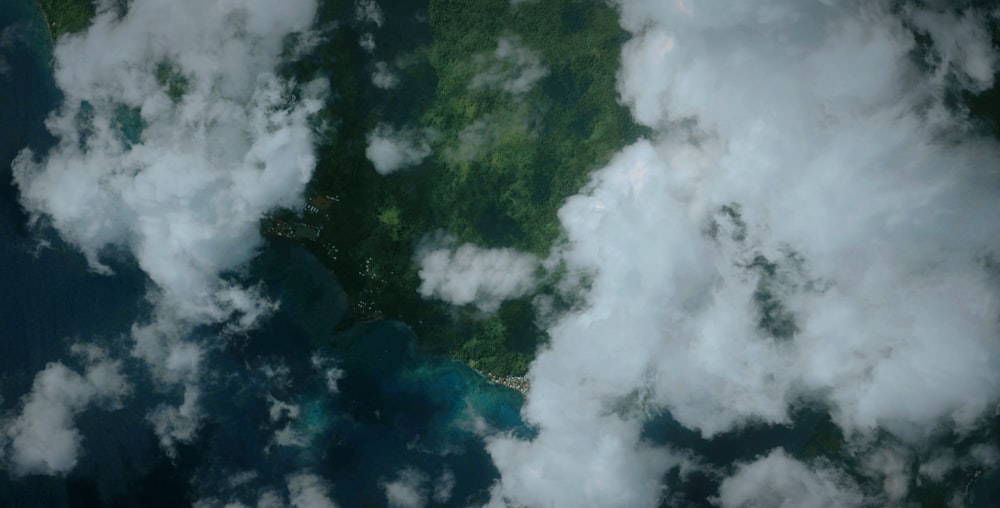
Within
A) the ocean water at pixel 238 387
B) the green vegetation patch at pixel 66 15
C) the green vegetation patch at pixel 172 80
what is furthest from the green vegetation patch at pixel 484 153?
the green vegetation patch at pixel 66 15

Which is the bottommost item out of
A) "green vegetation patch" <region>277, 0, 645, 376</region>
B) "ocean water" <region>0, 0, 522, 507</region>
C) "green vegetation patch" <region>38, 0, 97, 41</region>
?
"ocean water" <region>0, 0, 522, 507</region>

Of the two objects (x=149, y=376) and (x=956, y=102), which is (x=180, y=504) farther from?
(x=956, y=102)

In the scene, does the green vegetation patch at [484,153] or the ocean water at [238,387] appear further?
the green vegetation patch at [484,153]

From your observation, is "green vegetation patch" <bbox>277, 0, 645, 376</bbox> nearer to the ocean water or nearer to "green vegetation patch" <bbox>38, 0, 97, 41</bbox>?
the ocean water

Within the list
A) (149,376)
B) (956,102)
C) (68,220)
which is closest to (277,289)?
(149,376)

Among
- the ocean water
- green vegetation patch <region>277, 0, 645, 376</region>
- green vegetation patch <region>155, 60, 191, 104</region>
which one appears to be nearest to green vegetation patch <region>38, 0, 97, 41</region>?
the ocean water

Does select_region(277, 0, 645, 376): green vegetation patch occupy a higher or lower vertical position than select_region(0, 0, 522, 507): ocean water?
higher

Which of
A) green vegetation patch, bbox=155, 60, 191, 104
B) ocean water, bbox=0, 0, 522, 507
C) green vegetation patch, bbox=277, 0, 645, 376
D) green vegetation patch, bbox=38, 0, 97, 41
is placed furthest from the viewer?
green vegetation patch, bbox=277, 0, 645, 376

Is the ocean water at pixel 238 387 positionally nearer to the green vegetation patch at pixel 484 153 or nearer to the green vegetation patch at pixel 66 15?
the green vegetation patch at pixel 66 15

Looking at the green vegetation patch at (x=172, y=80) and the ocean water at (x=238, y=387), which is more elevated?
the green vegetation patch at (x=172, y=80)
